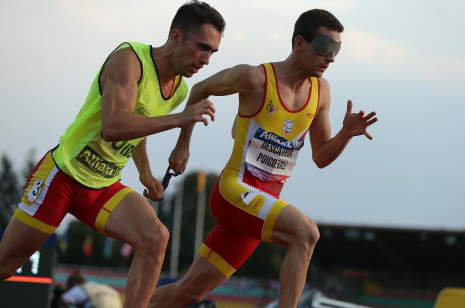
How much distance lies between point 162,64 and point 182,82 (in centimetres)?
33

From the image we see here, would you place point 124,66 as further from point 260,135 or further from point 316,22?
point 316,22

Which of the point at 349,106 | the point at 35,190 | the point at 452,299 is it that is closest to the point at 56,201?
the point at 35,190

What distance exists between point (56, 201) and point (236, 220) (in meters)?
1.33

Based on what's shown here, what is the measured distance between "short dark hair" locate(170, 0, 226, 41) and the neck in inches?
6.7

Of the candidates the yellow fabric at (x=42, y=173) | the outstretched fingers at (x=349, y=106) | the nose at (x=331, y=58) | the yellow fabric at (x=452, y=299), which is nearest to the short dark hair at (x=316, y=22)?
the nose at (x=331, y=58)

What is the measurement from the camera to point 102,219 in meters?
3.87

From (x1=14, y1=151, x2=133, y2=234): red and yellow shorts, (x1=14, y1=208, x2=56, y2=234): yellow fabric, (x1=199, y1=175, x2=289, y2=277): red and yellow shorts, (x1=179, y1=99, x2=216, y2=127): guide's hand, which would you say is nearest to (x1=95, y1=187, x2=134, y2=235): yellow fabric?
(x1=14, y1=151, x2=133, y2=234): red and yellow shorts

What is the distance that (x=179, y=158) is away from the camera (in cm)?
430

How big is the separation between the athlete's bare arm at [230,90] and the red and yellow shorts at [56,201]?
1.95ft

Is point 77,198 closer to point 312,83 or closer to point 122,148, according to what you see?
point 122,148

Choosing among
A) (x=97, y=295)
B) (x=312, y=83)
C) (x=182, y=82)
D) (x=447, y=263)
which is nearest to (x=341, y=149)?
(x=312, y=83)

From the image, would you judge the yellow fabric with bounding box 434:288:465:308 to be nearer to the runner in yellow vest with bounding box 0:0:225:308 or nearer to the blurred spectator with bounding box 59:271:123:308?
the runner in yellow vest with bounding box 0:0:225:308

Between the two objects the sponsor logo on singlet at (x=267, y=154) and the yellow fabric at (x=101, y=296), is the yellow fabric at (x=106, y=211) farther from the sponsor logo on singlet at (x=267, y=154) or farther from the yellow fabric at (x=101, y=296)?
the yellow fabric at (x=101, y=296)

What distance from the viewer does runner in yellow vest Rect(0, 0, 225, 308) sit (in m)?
3.66
